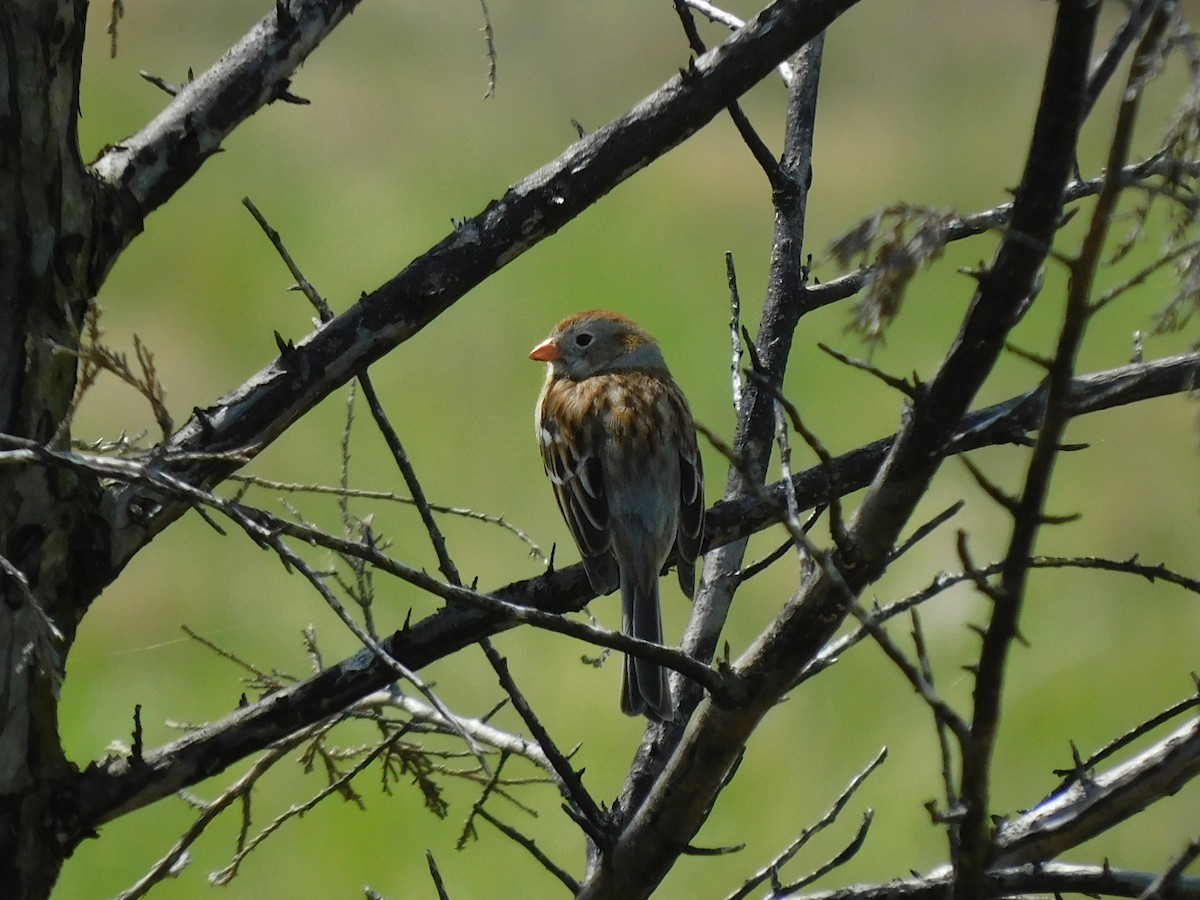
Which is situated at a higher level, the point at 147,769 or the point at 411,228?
the point at 411,228

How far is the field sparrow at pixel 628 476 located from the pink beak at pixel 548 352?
0.07 feet

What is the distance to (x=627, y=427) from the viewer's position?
3.93m

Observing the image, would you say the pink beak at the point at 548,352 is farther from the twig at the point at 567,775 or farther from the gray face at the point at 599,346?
the twig at the point at 567,775

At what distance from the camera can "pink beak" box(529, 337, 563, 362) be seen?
4547 mm

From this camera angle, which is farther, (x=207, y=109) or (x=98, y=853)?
(x=98, y=853)

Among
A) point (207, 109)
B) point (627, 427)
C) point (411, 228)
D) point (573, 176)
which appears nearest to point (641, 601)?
point (627, 427)

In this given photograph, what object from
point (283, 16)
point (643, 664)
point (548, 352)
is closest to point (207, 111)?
point (283, 16)

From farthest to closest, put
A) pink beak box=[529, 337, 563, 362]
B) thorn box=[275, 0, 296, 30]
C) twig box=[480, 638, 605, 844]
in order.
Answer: pink beak box=[529, 337, 563, 362], thorn box=[275, 0, 296, 30], twig box=[480, 638, 605, 844]

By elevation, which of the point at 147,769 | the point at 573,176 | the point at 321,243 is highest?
the point at 321,243

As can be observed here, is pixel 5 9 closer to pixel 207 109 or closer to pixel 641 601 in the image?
pixel 207 109

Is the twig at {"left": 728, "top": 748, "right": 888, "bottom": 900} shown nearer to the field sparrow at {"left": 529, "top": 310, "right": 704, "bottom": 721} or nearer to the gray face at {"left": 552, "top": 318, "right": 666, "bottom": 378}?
the field sparrow at {"left": 529, "top": 310, "right": 704, "bottom": 721}

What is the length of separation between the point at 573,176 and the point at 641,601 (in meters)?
1.66

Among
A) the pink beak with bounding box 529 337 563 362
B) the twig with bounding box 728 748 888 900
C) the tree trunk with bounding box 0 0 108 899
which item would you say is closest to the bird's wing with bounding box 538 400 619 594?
the pink beak with bounding box 529 337 563 362

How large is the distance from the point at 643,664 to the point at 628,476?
0.93 m
